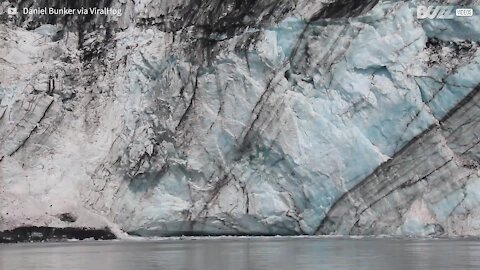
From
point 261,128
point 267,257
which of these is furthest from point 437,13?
point 267,257

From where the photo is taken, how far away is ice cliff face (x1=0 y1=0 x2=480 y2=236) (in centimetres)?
1898

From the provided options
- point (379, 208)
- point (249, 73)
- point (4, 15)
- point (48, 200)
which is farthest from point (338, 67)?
point (4, 15)

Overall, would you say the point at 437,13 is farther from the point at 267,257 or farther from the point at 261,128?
the point at 267,257

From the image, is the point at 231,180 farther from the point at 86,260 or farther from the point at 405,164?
the point at 86,260

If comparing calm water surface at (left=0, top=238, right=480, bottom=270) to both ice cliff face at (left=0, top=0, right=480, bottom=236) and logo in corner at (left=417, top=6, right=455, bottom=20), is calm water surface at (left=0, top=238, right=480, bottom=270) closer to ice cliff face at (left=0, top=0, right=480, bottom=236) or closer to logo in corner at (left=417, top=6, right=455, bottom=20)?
ice cliff face at (left=0, top=0, right=480, bottom=236)

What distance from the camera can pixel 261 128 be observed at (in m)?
19.8

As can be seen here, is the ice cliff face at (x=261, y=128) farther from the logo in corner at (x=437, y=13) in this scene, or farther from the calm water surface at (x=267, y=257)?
the calm water surface at (x=267, y=257)

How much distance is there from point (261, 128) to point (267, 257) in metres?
7.63

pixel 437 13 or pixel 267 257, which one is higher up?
pixel 437 13

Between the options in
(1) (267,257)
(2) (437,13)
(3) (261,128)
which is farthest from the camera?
(2) (437,13)

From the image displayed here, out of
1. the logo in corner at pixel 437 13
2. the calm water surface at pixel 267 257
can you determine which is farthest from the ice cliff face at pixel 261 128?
the calm water surface at pixel 267 257

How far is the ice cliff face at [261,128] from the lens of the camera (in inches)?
747

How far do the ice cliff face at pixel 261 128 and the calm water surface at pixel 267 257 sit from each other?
248 centimetres

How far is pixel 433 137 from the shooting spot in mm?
18969
